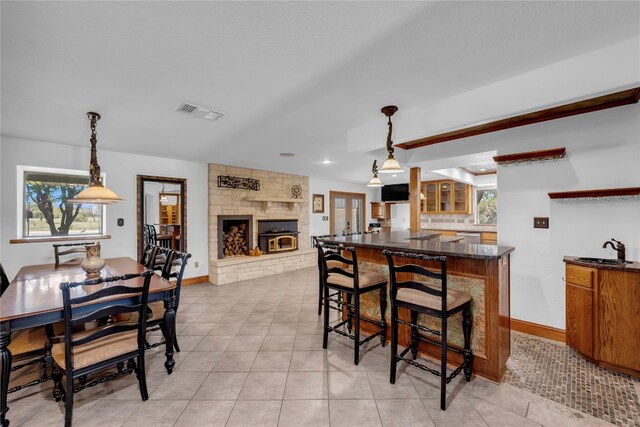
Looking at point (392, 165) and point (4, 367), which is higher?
point (392, 165)

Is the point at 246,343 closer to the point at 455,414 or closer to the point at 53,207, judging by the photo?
the point at 455,414

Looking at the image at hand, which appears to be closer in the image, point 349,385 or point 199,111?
point 349,385

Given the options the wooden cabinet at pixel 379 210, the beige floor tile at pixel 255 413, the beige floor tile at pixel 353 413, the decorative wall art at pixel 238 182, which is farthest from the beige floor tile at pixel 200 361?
the wooden cabinet at pixel 379 210

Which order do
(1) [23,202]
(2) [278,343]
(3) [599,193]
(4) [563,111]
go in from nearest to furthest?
(3) [599,193] → (4) [563,111] → (2) [278,343] → (1) [23,202]

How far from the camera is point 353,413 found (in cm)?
175

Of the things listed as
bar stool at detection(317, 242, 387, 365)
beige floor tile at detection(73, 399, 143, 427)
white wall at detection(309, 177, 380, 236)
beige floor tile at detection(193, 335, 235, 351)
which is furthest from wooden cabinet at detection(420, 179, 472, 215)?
beige floor tile at detection(73, 399, 143, 427)

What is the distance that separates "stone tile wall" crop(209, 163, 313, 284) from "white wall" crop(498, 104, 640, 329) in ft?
13.8

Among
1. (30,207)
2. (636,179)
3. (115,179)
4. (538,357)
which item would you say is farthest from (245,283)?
(636,179)

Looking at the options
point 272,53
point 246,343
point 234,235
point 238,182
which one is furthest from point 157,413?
point 238,182

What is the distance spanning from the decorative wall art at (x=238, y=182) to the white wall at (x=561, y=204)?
4.26 meters

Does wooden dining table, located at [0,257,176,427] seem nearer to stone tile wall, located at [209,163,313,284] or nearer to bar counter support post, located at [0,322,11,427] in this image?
bar counter support post, located at [0,322,11,427]

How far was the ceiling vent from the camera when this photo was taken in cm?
247

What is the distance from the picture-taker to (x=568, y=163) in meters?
2.69

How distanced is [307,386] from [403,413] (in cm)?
69
